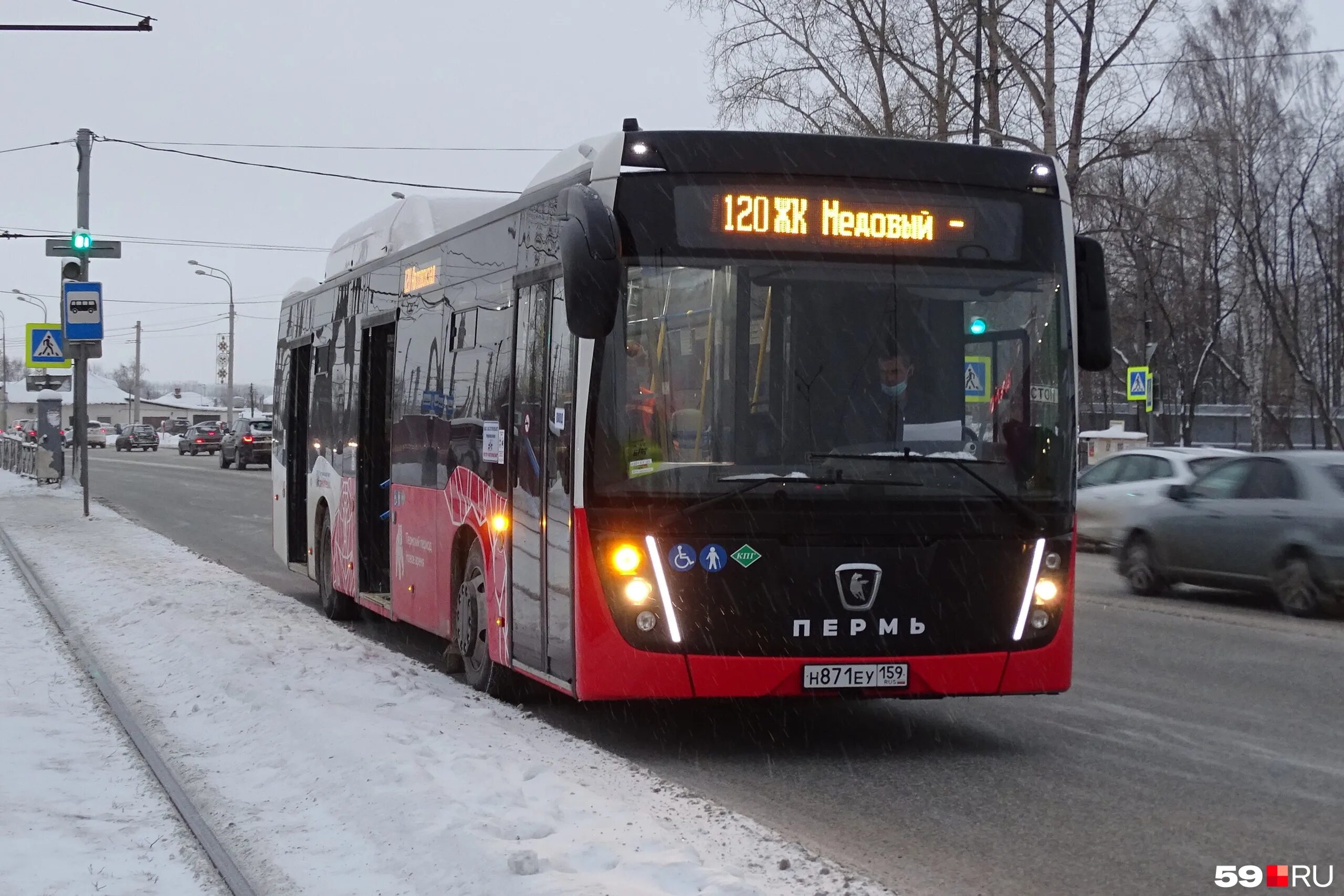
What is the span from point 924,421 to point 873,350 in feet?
1.36

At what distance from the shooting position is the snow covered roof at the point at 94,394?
166 m

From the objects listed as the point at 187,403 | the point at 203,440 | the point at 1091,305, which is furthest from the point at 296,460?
the point at 187,403

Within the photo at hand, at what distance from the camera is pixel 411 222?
12.1 metres

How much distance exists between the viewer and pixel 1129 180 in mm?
48219

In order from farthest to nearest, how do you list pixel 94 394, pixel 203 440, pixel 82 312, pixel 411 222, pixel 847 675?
pixel 94 394 < pixel 203 440 < pixel 82 312 < pixel 411 222 < pixel 847 675

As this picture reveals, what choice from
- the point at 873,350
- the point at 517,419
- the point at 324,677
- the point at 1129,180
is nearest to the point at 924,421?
the point at 873,350

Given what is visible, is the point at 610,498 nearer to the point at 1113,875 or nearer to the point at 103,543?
the point at 1113,875

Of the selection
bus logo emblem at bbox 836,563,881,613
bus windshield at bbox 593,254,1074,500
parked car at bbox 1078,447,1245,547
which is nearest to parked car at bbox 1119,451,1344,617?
parked car at bbox 1078,447,1245,547

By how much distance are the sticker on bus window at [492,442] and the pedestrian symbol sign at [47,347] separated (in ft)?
72.7

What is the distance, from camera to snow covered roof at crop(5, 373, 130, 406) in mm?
166125

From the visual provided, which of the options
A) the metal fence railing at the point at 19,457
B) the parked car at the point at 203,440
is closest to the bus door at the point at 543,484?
the metal fence railing at the point at 19,457

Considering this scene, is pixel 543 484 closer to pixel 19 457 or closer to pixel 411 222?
pixel 411 222

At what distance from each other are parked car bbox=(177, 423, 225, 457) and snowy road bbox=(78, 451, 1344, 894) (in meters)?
73.7

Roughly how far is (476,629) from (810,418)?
306 cm
